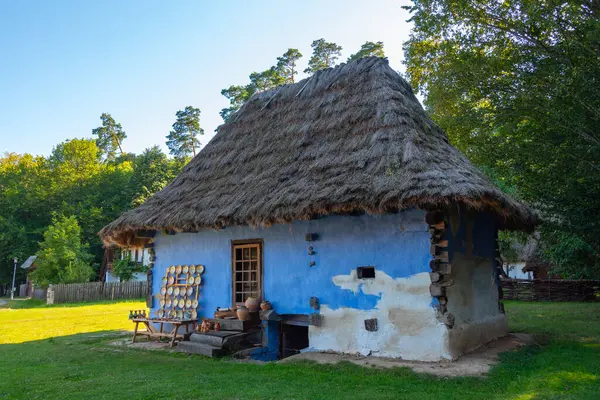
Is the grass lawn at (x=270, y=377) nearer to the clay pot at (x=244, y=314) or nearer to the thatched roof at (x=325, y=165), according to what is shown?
the clay pot at (x=244, y=314)

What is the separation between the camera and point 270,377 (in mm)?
6664

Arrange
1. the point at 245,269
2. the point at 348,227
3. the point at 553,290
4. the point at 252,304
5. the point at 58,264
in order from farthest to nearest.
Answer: the point at 58,264 < the point at 553,290 < the point at 245,269 < the point at 252,304 < the point at 348,227

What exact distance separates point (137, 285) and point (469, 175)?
2301 centimetres

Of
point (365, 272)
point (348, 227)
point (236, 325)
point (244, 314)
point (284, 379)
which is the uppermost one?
point (348, 227)

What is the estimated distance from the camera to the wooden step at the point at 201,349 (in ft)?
28.2

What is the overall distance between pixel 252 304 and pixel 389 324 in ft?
9.77

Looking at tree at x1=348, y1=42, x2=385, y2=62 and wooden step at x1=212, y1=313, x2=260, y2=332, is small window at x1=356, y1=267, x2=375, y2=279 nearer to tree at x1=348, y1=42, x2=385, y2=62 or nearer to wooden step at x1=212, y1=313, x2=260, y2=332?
wooden step at x1=212, y1=313, x2=260, y2=332

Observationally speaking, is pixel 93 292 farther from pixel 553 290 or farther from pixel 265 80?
pixel 553 290

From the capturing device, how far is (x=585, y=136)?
8.46 metres

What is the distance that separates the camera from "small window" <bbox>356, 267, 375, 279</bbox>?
27.2 ft

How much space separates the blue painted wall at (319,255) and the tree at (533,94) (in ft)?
11.9

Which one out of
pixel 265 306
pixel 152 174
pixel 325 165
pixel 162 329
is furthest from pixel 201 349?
pixel 152 174

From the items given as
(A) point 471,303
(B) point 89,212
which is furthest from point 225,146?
(B) point 89,212

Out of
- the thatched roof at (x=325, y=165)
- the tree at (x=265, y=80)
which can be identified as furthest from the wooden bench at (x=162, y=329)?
the tree at (x=265, y=80)
